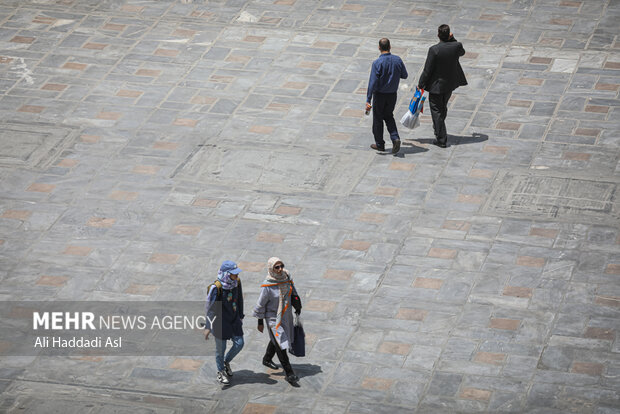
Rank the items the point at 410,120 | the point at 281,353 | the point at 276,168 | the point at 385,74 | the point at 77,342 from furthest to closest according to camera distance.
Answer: the point at 410,120 < the point at 276,168 < the point at 385,74 < the point at 77,342 < the point at 281,353

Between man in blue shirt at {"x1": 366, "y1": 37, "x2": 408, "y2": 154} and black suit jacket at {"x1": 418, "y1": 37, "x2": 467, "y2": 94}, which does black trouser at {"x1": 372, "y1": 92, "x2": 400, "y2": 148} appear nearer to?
man in blue shirt at {"x1": 366, "y1": 37, "x2": 408, "y2": 154}

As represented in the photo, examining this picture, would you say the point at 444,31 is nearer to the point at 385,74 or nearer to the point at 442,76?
the point at 442,76

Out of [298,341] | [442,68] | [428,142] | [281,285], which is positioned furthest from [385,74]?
[298,341]

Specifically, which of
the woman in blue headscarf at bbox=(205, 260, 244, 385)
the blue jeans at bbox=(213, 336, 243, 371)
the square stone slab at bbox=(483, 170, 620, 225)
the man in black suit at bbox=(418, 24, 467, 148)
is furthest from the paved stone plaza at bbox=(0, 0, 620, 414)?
the woman in blue headscarf at bbox=(205, 260, 244, 385)

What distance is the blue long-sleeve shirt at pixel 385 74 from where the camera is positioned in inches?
557

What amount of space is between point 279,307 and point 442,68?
5.59 metres

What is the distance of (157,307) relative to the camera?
11.9 meters

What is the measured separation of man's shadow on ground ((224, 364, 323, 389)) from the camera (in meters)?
10.6

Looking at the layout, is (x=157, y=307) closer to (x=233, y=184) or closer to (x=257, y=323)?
(x=257, y=323)

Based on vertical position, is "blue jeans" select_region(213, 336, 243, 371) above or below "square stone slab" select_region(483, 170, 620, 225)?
above

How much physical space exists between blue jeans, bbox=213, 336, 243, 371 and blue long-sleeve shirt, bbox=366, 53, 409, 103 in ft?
15.9

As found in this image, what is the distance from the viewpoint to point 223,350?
10.5m

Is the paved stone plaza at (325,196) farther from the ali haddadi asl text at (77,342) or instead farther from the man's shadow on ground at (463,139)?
the ali haddadi asl text at (77,342)

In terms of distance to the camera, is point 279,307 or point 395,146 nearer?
point 279,307
